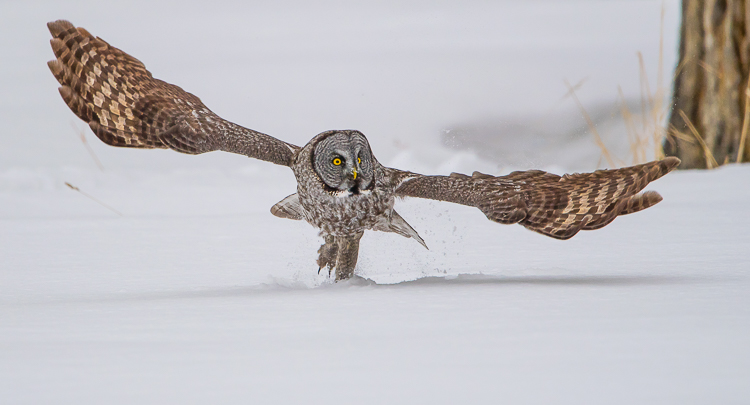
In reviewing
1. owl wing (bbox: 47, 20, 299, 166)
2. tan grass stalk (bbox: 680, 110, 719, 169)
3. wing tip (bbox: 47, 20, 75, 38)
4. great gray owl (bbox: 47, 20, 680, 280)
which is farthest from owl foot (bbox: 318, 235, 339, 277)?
tan grass stalk (bbox: 680, 110, 719, 169)

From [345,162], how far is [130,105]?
1347 millimetres

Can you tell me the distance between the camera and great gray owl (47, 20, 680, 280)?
Result: 3607 mm

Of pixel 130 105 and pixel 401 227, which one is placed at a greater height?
pixel 130 105

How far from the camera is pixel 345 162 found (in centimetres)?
360

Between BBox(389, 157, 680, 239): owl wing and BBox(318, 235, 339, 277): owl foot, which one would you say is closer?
BBox(389, 157, 680, 239): owl wing

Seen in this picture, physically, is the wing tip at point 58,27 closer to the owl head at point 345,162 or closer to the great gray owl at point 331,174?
the great gray owl at point 331,174

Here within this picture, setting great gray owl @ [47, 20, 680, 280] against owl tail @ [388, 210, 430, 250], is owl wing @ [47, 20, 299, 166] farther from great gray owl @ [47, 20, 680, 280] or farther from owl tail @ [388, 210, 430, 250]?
owl tail @ [388, 210, 430, 250]

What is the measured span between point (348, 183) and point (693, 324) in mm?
1809

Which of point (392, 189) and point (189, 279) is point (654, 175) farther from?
point (189, 279)

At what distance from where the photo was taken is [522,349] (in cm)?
213

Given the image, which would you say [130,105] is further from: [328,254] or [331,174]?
[328,254]

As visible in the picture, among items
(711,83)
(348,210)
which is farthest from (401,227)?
(711,83)

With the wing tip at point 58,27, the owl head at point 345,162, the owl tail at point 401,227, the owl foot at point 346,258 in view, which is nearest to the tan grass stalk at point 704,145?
the owl tail at point 401,227

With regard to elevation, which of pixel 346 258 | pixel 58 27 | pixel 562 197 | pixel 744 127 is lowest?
pixel 346 258
